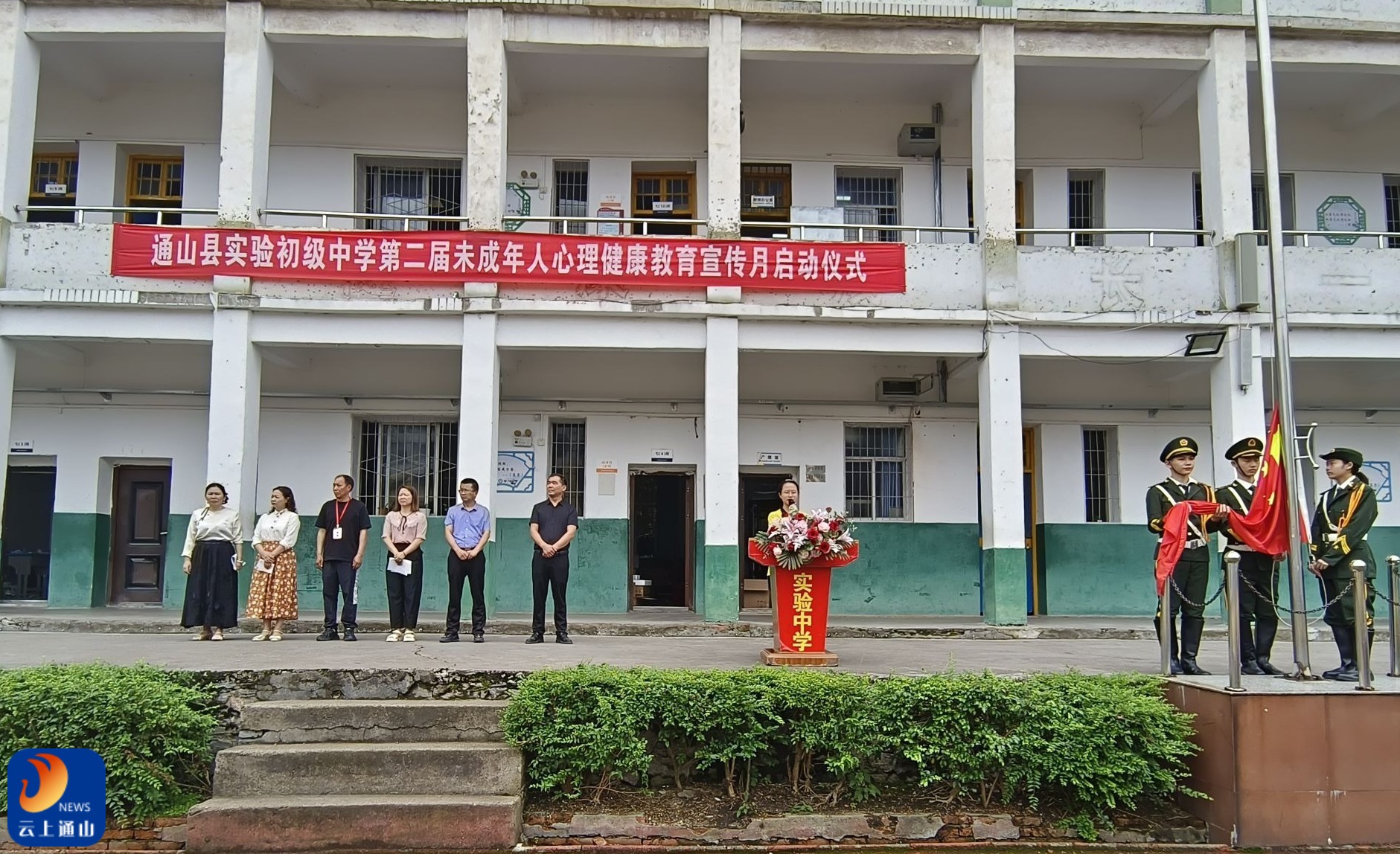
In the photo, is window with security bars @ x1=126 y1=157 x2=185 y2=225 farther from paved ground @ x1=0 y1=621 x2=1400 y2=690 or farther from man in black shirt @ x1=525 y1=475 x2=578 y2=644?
man in black shirt @ x1=525 y1=475 x2=578 y2=644

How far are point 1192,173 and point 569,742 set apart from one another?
536 inches

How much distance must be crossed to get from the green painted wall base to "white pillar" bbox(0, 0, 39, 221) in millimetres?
13098

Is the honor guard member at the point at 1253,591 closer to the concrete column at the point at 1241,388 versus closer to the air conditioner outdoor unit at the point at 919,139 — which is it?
the concrete column at the point at 1241,388

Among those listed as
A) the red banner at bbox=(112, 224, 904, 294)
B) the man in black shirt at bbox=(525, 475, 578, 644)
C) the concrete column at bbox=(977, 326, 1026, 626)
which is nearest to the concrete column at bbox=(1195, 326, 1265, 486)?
the concrete column at bbox=(977, 326, 1026, 626)

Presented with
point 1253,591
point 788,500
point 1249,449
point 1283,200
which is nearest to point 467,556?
point 788,500

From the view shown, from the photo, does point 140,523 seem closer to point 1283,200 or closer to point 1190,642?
point 1190,642

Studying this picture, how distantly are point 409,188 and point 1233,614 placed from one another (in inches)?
503

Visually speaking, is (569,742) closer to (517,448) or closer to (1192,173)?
(517,448)

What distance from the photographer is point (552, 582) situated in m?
10.5

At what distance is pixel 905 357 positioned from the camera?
619 inches

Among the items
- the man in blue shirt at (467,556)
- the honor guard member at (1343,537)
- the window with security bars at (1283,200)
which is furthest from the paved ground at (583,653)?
the window with security bars at (1283,200)

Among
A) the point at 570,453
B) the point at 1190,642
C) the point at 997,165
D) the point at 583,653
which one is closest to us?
the point at 1190,642

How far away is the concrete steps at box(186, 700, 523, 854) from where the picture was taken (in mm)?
6242

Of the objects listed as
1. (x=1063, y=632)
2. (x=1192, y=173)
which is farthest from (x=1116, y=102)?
(x=1063, y=632)
